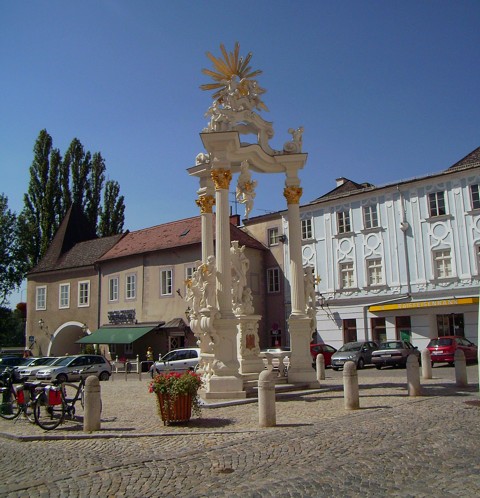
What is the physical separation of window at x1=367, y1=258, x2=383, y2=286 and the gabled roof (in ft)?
27.3

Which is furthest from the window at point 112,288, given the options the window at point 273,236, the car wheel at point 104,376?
the car wheel at point 104,376

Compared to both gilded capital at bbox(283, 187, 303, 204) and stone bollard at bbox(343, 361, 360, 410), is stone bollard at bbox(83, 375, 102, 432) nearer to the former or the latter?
stone bollard at bbox(343, 361, 360, 410)

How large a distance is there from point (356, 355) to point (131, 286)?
18.0m

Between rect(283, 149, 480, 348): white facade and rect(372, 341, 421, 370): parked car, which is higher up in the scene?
rect(283, 149, 480, 348): white facade

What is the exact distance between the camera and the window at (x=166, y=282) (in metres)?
37.3

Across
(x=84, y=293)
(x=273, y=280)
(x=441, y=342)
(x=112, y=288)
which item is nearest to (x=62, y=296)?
(x=84, y=293)

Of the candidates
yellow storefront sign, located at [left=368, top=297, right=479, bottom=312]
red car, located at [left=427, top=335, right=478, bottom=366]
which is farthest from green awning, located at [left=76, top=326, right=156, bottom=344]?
red car, located at [left=427, top=335, right=478, bottom=366]

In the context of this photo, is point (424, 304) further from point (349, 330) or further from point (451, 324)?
point (349, 330)

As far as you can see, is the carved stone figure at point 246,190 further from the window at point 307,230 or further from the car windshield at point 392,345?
the window at point 307,230

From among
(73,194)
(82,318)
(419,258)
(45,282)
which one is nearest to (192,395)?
(419,258)

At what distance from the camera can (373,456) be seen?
7.39m

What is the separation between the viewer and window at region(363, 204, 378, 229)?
34625 mm

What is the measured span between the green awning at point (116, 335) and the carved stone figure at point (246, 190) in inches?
799

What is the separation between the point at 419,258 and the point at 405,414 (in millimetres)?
22895
